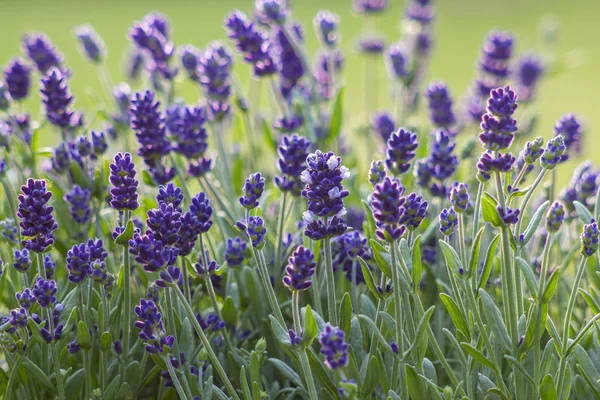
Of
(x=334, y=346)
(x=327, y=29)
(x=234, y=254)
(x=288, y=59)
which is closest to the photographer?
(x=334, y=346)

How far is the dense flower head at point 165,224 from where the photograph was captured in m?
1.45

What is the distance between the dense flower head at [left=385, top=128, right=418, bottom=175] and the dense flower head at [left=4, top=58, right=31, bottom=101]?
1437mm

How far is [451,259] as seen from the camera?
151cm

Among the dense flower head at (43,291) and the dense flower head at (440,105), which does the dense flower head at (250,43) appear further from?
the dense flower head at (43,291)

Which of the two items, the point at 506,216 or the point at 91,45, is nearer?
the point at 506,216

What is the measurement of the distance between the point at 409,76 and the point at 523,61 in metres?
0.81

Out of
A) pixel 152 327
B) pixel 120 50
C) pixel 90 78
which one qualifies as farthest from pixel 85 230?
pixel 120 50

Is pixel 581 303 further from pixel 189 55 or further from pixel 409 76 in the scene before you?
pixel 189 55

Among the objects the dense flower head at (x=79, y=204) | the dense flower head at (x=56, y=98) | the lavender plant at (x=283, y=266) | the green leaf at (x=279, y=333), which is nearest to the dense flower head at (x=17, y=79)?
the lavender plant at (x=283, y=266)

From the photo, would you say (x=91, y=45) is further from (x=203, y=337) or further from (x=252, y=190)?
(x=203, y=337)

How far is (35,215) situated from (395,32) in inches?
408

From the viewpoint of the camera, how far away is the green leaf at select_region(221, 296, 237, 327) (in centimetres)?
179

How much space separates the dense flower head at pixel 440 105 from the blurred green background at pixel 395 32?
460 cm

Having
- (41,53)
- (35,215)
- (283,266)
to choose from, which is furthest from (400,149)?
(41,53)
